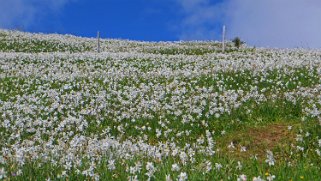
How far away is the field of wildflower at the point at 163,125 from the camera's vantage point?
8.05 m

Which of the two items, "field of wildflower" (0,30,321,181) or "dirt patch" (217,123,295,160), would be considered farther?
"dirt patch" (217,123,295,160)

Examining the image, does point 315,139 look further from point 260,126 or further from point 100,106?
point 100,106

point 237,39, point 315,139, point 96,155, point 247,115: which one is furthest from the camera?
point 237,39

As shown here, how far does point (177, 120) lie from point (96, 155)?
6.05 metres

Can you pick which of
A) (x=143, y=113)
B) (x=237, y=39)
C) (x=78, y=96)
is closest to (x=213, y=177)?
(x=143, y=113)

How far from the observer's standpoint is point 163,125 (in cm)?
1412

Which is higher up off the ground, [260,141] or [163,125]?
[163,125]

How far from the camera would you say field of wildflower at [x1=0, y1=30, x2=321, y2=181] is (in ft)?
26.4

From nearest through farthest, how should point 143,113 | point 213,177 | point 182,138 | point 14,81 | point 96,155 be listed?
point 213,177 → point 96,155 → point 182,138 → point 143,113 → point 14,81

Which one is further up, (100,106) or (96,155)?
(100,106)

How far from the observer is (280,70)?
926 inches

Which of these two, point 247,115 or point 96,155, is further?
point 247,115

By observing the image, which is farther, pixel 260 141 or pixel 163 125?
pixel 163 125

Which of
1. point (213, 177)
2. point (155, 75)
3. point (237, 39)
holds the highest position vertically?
point (237, 39)
